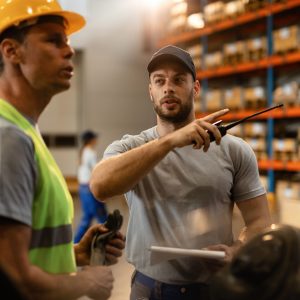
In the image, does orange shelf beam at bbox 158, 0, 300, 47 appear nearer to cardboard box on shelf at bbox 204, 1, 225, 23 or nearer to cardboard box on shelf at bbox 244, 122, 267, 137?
cardboard box on shelf at bbox 204, 1, 225, 23

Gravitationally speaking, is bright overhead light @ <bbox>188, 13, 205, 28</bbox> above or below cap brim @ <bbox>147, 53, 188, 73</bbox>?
above

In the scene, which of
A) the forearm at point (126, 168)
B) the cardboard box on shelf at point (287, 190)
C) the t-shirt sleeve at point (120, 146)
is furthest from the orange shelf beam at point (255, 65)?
the forearm at point (126, 168)

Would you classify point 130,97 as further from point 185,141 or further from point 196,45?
point 185,141

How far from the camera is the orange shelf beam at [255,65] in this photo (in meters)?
6.98

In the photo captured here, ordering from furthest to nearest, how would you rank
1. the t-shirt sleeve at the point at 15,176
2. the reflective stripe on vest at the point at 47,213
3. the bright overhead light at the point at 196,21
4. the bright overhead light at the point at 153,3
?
the bright overhead light at the point at 153,3 → the bright overhead light at the point at 196,21 → the reflective stripe on vest at the point at 47,213 → the t-shirt sleeve at the point at 15,176

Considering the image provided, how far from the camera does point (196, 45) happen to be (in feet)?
31.0

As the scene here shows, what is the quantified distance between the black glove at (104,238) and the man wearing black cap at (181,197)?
0.22m

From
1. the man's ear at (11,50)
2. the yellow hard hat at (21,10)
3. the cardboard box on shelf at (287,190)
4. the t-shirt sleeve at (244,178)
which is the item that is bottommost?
the cardboard box on shelf at (287,190)

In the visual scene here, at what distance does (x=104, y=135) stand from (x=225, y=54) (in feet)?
15.9

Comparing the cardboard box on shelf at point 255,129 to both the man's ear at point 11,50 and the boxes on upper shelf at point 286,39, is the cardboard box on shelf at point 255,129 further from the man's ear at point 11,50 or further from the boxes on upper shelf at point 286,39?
the man's ear at point 11,50

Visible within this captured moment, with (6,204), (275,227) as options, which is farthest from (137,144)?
(275,227)

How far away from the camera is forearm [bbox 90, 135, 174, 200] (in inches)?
64.8

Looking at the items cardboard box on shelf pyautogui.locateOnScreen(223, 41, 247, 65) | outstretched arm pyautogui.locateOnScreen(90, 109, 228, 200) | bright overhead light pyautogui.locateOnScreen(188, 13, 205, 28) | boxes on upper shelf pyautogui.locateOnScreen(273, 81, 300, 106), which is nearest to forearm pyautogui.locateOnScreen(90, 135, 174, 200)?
outstretched arm pyautogui.locateOnScreen(90, 109, 228, 200)

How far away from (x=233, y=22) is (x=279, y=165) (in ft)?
8.17
